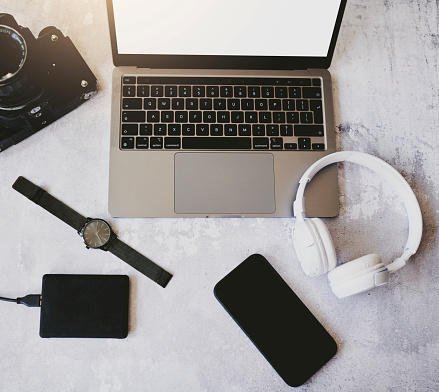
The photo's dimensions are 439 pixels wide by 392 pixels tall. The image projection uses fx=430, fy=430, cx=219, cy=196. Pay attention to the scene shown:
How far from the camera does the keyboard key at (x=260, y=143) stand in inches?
31.0

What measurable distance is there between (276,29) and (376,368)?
1.99 feet

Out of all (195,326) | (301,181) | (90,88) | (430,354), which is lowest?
(430,354)

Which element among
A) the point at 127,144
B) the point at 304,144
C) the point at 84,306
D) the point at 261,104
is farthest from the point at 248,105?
the point at 84,306

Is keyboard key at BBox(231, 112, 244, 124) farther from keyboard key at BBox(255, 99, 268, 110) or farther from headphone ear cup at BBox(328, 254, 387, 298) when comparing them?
headphone ear cup at BBox(328, 254, 387, 298)

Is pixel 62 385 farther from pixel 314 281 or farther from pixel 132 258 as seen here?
pixel 314 281

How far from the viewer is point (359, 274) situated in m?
0.68

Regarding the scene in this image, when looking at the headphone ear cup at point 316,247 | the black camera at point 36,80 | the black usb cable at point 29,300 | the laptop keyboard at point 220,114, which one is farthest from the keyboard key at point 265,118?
the black usb cable at point 29,300

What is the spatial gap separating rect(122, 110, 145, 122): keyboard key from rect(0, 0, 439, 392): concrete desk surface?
53 millimetres

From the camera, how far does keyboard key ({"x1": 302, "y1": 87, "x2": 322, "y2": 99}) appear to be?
2.65ft

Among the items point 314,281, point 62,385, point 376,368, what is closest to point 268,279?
point 314,281

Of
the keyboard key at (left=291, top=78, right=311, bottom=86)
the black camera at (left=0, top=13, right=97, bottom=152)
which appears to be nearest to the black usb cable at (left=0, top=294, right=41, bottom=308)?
the black camera at (left=0, top=13, right=97, bottom=152)

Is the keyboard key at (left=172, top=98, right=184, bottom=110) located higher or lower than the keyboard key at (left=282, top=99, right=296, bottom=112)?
higher

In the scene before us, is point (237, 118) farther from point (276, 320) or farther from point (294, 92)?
point (276, 320)

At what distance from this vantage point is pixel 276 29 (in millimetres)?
751
